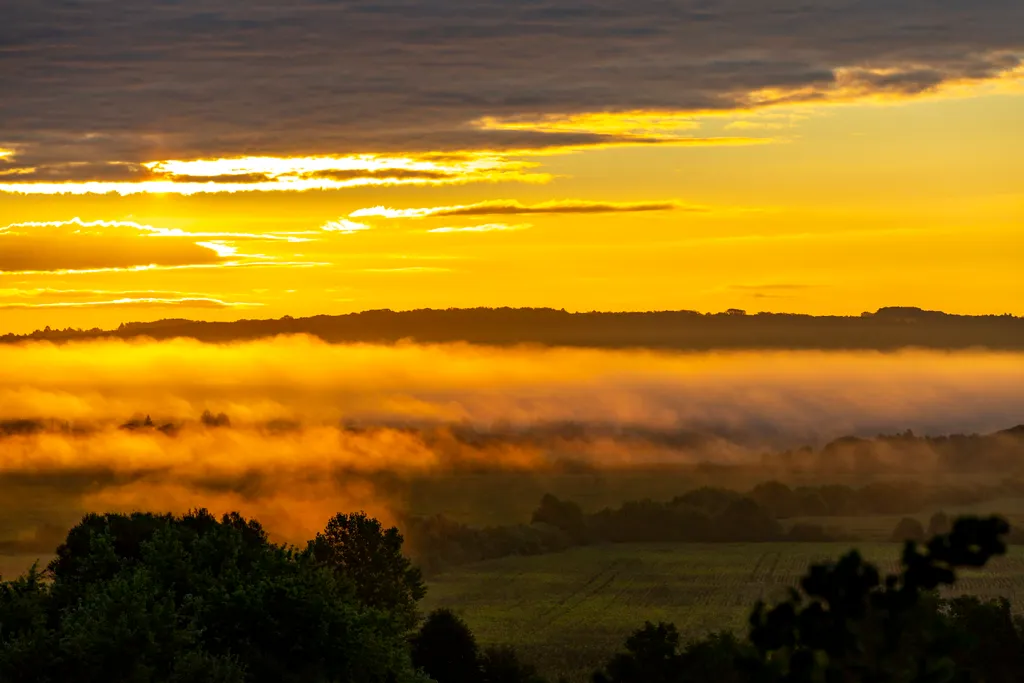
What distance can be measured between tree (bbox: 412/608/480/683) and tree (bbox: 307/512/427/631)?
20.5ft

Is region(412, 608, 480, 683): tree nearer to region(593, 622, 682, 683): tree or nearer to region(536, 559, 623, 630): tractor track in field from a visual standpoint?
region(593, 622, 682, 683): tree

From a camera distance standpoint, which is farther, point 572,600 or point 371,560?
point 572,600

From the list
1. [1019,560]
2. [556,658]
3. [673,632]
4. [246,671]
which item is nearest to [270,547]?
[246,671]

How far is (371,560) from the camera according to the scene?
114250 mm

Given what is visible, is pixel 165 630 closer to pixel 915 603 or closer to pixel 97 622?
pixel 97 622

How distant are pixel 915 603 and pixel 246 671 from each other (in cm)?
4582

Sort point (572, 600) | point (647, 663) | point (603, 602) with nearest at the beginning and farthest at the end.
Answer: point (647, 663) → point (603, 602) → point (572, 600)

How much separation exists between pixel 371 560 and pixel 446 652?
1510 cm

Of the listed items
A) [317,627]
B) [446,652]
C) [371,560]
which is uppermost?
[317,627]

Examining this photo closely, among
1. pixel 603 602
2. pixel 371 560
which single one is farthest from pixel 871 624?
pixel 603 602

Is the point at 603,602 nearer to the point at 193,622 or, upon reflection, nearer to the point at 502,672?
the point at 502,672

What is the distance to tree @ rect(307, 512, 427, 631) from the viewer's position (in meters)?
111

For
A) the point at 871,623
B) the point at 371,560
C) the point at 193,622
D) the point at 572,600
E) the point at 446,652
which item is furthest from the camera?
the point at 572,600

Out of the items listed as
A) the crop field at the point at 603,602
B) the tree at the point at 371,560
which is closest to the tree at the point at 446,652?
the tree at the point at 371,560
